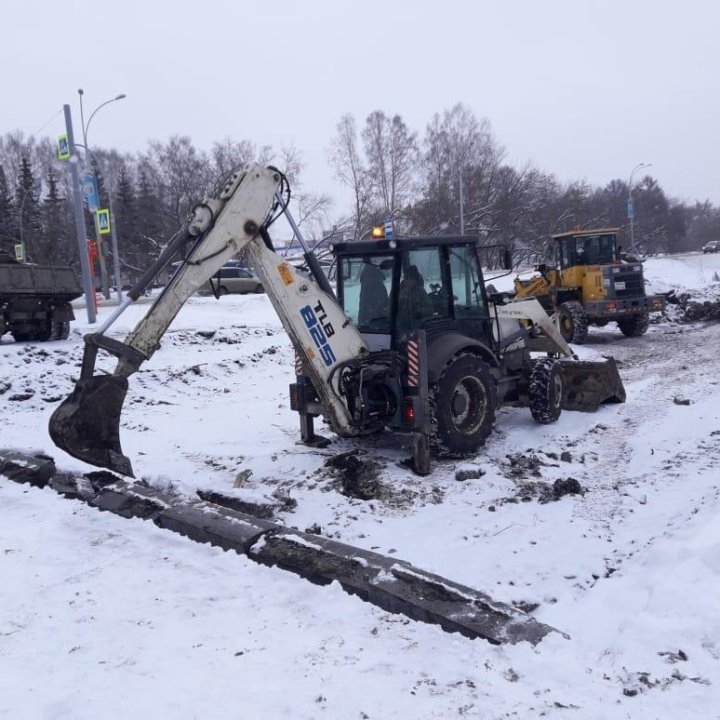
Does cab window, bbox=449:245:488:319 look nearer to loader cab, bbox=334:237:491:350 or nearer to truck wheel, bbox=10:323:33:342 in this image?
loader cab, bbox=334:237:491:350

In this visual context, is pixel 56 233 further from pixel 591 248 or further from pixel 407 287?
pixel 407 287

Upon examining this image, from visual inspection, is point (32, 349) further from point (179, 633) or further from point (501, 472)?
point (179, 633)

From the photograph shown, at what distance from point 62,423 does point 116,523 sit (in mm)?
928

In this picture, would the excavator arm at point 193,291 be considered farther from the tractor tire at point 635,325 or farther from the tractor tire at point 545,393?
the tractor tire at point 635,325

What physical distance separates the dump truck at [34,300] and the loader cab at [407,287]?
9.58 m

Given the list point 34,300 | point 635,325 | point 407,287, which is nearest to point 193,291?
point 407,287

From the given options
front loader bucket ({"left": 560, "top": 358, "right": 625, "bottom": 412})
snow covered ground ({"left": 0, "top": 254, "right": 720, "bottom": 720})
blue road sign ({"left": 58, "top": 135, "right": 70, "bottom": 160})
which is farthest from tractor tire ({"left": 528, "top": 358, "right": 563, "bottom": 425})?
blue road sign ({"left": 58, "top": 135, "right": 70, "bottom": 160})

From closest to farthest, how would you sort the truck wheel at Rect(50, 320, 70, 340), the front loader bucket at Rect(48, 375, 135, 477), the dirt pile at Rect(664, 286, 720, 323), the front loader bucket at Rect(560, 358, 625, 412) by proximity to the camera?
the front loader bucket at Rect(48, 375, 135, 477) < the front loader bucket at Rect(560, 358, 625, 412) < the truck wheel at Rect(50, 320, 70, 340) < the dirt pile at Rect(664, 286, 720, 323)

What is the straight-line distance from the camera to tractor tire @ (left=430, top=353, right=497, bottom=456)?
282 inches

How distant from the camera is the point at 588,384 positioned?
9.57m

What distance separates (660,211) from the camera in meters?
80.8

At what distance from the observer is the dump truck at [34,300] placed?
1449 cm

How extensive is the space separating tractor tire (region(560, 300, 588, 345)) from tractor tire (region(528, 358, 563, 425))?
8.16m

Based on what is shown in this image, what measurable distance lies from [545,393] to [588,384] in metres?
1.29
